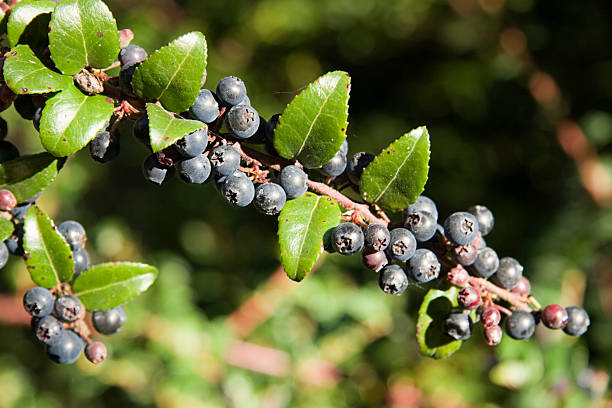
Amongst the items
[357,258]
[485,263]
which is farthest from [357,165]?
[357,258]

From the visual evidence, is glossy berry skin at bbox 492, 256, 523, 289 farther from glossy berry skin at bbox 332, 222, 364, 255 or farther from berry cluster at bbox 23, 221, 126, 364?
berry cluster at bbox 23, 221, 126, 364

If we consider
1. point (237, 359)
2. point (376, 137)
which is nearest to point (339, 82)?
point (237, 359)

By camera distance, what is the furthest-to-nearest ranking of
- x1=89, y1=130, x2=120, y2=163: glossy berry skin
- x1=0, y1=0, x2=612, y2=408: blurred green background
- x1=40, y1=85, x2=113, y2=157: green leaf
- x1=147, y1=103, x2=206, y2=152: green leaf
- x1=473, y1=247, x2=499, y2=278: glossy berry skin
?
x1=0, y1=0, x2=612, y2=408: blurred green background, x1=473, y1=247, x2=499, y2=278: glossy berry skin, x1=89, y1=130, x2=120, y2=163: glossy berry skin, x1=40, y1=85, x2=113, y2=157: green leaf, x1=147, y1=103, x2=206, y2=152: green leaf

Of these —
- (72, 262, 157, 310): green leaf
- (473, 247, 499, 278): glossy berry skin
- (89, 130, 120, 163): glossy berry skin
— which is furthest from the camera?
(72, 262, 157, 310): green leaf

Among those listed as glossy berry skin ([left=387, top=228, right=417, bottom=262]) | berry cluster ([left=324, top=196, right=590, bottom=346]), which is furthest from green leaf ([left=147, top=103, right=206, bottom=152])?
glossy berry skin ([left=387, top=228, right=417, bottom=262])

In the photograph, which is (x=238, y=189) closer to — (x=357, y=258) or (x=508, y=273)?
(x=508, y=273)

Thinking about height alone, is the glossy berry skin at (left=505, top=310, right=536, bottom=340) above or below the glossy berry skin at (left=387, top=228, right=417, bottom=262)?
below

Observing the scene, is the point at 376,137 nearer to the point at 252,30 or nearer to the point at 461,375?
the point at 252,30

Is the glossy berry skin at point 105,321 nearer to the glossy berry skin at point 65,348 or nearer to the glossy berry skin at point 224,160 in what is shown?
the glossy berry skin at point 65,348
